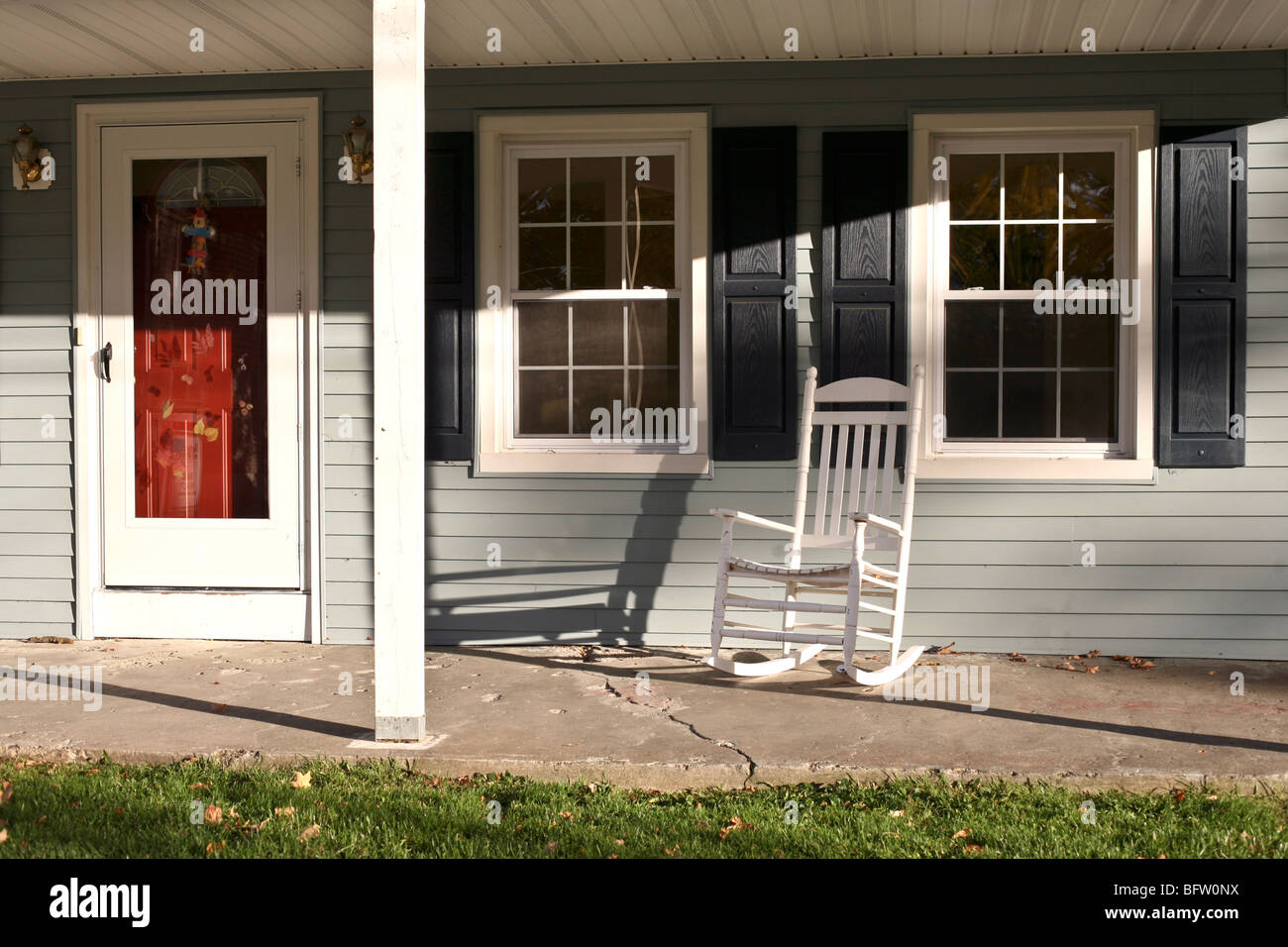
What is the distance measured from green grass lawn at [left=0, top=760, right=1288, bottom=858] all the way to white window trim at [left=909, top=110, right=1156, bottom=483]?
6.19ft

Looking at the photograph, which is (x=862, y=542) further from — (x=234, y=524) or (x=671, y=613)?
(x=234, y=524)

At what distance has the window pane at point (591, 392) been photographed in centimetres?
A: 495

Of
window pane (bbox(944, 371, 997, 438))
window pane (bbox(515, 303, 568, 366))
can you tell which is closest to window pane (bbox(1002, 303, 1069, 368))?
window pane (bbox(944, 371, 997, 438))

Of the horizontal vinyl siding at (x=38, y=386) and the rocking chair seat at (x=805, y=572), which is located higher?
the horizontal vinyl siding at (x=38, y=386)

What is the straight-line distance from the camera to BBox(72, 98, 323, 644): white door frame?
492 centimetres

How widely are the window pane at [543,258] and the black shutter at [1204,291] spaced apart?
2.46 meters

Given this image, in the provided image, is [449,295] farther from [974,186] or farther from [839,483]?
[974,186]

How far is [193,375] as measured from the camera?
5.04m

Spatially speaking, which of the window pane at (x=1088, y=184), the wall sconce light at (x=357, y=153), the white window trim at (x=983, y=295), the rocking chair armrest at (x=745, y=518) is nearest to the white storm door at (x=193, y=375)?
the wall sconce light at (x=357, y=153)

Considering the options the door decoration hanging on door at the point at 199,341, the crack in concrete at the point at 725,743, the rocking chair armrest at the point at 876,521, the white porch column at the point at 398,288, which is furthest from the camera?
the door decoration hanging on door at the point at 199,341

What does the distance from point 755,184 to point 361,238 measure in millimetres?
1681

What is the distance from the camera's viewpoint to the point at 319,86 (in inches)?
192

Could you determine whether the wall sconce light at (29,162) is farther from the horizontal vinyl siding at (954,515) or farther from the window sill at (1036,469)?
the window sill at (1036,469)

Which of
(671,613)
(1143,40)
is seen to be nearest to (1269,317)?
(1143,40)
